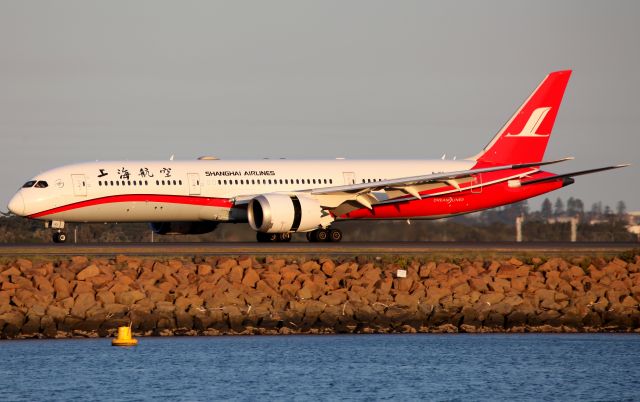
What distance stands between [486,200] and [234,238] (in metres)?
11.1

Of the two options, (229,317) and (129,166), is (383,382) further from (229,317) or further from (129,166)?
(129,166)

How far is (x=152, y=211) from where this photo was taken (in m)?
51.4

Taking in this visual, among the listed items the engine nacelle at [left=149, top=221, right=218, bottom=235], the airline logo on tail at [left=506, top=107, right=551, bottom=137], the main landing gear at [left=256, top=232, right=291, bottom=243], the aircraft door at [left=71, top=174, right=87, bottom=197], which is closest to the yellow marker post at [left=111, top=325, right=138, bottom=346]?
the aircraft door at [left=71, top=174, right=87, bottom=197]

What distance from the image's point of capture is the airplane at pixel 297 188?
50.7 metres

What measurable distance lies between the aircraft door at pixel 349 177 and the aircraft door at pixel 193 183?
20.9 ft

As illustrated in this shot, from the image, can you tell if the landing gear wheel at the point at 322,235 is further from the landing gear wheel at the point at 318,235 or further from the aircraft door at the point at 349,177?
A: the aircraft door at the point at 349,177

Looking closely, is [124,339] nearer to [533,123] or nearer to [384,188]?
[384,188]

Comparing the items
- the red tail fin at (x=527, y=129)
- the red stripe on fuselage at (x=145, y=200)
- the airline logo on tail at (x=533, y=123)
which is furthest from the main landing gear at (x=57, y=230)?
the airline logo on tail at (x=533, y=123)

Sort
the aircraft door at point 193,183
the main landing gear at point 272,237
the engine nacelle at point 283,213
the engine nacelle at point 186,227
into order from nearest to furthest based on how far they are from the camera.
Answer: the engine nacelle at point 283,213 < the aircraft door at point 193,183 < the main landing gear at point 272,237 < the engine nacelle at point 186,227

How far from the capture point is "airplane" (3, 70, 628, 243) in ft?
166

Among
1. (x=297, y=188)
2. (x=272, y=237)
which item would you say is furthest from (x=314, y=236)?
(x=297, y=188)

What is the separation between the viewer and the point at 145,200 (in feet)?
168

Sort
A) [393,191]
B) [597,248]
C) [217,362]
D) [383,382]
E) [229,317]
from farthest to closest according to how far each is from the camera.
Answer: [393,191] < [597,248] < [229,317] < [217,362] < [383,382]

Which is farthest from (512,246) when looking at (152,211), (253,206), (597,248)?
(152,211)
